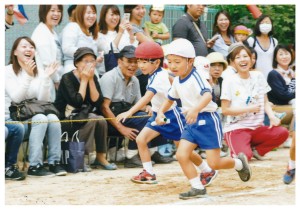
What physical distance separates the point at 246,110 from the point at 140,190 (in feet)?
7.97

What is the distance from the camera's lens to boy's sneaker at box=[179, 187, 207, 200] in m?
7.11

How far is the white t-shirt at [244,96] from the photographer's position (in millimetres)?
9656

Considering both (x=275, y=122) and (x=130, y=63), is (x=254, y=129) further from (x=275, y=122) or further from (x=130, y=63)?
(x=130, y=63)

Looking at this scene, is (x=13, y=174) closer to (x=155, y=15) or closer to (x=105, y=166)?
(x=105, y=166)

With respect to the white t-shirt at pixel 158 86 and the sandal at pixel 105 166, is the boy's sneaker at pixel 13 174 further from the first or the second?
the white t-shirt at pixel 158 86

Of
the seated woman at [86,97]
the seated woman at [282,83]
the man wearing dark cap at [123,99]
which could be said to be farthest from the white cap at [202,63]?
the seated woman at [282,83]

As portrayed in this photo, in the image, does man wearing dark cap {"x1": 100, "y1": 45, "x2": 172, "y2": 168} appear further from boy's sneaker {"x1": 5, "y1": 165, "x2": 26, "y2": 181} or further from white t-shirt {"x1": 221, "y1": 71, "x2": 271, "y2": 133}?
boy's sneaker {"x1": 5, "y1": 165, "x2": 26, "y2": 181}

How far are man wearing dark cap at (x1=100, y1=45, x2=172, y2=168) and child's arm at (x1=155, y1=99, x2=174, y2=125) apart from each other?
1.78m

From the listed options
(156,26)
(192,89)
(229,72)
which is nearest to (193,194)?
(192,89)

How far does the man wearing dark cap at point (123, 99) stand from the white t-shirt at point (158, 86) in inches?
43.5

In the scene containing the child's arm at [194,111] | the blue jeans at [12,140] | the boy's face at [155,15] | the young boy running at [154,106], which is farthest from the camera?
the boy's face at [155,15]

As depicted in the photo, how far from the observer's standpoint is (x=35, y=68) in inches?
352

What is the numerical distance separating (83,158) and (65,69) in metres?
1.39

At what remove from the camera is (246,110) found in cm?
952
